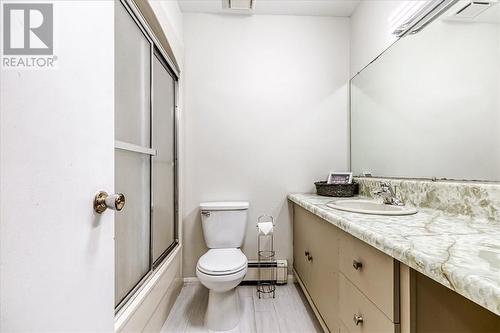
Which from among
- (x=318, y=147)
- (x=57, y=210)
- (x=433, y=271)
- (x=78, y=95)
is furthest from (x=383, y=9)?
(x=57, y=210)

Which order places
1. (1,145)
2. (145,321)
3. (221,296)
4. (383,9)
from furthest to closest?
(383,9), (221,296), (145,321), (1,145)

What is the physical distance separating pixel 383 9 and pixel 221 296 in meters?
2.34

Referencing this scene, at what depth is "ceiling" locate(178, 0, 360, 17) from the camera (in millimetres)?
2078

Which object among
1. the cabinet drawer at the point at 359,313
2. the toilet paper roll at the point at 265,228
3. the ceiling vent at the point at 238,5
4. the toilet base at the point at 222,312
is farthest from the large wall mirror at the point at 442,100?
the toilet base at the point at 222,312

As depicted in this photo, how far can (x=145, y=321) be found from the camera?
127 centimetres

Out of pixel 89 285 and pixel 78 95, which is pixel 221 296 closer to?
pixel 89 285

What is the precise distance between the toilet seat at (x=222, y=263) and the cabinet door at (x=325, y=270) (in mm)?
474

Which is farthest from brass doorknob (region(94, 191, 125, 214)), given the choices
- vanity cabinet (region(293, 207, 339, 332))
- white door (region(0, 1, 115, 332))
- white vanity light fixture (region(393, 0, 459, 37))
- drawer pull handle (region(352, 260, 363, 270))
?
white vanity light fixture (region(393, 0, 459, 37))

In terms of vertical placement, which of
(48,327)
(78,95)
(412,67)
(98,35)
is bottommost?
(48,327)

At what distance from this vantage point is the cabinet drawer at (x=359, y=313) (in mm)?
815

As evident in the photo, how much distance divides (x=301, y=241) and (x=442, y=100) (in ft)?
4.27

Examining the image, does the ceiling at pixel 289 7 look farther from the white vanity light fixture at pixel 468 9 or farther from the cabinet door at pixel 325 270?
the cabinet door at pixel 325 270

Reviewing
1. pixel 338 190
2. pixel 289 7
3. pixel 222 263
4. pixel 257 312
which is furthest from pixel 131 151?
pixel 289 7

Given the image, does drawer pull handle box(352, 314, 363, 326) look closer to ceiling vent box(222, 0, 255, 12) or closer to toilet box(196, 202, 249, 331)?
toilet box(196, 202, 249, 331)
